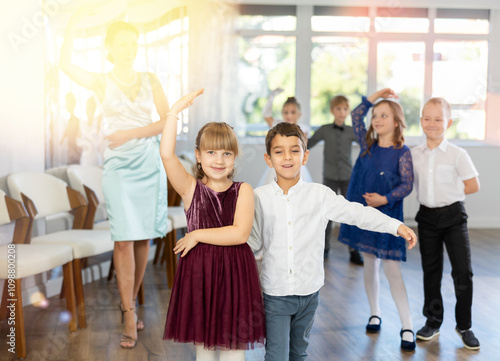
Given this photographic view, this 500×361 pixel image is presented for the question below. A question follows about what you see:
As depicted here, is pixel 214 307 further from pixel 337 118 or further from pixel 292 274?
pixel 337 118

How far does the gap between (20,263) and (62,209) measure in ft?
3.13

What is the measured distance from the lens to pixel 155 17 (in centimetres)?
598

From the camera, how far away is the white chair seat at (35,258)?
2.85 metres

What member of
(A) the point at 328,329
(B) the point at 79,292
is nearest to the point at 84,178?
(B) the point at 79,292

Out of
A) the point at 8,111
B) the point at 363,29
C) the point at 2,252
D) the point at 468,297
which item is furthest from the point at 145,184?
the point at 363,29

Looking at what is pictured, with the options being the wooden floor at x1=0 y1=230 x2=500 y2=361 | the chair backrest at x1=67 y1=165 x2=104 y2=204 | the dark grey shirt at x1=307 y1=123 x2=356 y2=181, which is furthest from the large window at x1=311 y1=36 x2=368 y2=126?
the chair backrest at x1=67 y1=165 x2=104 y2=204

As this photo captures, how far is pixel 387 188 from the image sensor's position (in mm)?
3031

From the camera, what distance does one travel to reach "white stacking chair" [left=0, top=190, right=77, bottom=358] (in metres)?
2.85

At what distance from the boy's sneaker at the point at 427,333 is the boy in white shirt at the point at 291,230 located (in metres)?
1.19

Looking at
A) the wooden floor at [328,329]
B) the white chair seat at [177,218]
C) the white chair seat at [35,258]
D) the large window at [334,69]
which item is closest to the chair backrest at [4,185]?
the white chair seat at [35,258]

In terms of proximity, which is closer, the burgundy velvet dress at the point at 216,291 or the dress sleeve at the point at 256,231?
the burgundy velvet dress at the point at 216,291

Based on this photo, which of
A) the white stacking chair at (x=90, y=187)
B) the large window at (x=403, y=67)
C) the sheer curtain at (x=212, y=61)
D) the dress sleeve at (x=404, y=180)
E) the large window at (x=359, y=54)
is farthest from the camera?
the large window at (x=403, y=67)

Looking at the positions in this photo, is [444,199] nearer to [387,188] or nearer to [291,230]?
[387,188]

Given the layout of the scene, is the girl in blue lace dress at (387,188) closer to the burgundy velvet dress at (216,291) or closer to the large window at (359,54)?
the burgundy velvet dress at (216,291)
